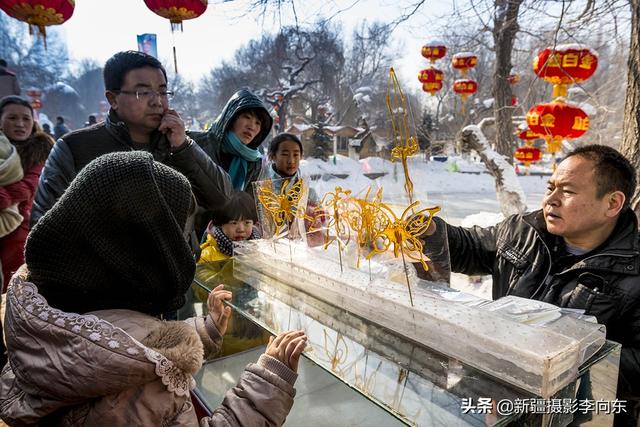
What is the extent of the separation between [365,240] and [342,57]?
67.8ft

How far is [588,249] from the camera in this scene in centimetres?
156

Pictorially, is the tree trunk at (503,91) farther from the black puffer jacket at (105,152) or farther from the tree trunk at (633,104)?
the black puffer jacket at (105,152)

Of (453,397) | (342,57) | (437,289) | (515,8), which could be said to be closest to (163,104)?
(437,289)

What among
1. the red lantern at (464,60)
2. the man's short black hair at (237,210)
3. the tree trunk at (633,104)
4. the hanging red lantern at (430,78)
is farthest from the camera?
the hanging red lantern at (430,78)

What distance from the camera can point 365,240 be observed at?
4.32 feet

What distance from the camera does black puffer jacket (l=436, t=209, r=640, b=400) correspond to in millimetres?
1364

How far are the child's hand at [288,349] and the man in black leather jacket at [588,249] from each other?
502 millimetres

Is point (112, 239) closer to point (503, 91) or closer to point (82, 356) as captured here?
point (82, 356)

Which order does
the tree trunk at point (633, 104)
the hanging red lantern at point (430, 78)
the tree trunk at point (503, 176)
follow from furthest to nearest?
the hanging red lantern at point (430, 78) → the tree trunk at point (503, 176) → the tree trunk at point (633, 104)

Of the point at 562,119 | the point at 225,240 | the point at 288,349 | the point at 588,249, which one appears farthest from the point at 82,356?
the point at 562,119

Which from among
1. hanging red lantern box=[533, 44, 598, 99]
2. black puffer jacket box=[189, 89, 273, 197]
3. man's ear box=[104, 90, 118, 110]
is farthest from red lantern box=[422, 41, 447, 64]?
man's ear box=[104, 90, 118, 110]

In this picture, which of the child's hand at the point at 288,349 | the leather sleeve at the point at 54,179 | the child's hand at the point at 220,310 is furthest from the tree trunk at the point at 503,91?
the child's hand at the point at 288,349

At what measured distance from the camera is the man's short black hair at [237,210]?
2.21 metres

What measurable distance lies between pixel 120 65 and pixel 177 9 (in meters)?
3.62
